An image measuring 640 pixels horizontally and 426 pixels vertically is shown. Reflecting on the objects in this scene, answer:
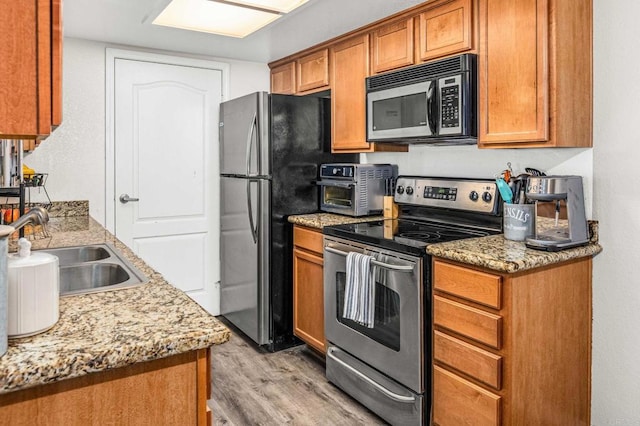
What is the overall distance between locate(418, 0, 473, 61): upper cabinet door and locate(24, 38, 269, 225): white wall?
2347 mm

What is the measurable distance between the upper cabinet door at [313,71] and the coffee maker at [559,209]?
177 centimetres

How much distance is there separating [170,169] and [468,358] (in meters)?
2.79

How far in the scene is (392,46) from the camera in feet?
8.89

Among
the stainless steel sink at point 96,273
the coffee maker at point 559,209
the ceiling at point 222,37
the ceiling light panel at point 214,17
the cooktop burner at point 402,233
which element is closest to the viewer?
the stainless steel sink at point 96,273

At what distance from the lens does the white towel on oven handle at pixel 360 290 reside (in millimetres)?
2318

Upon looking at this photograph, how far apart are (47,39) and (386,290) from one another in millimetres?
1793

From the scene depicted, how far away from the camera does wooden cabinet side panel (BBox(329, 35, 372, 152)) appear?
2.97 metres

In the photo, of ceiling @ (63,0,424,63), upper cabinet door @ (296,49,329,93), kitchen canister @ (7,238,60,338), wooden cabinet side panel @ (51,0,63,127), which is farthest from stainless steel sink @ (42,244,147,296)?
upper cabinet door @ (296,49,329,93)

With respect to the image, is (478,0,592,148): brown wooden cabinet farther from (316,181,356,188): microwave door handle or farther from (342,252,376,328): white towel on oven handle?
(316,181,356,188): microwave door handle

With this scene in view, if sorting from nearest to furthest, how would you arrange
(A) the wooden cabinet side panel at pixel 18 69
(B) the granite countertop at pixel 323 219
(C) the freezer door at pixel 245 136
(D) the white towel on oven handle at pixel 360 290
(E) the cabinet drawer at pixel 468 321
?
(A) the wooden cabinet side panel at pixel 18 69 → (E) the cabinet drawer at pixel 468 321 → (D) the white towel on oven handle at pixel 360 290 → (B) the granite countertop at pixel 323 219 → (C) the freezer door at pixel 245 136

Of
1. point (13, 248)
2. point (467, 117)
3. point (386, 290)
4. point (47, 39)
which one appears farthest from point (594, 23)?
point (13, 248)

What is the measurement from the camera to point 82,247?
2.13m

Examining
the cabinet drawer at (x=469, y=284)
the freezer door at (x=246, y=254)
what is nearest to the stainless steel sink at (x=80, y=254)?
the freezer door at (x=246, y=254)

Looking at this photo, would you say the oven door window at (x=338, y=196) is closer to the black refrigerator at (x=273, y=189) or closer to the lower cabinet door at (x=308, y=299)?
the black refrigerator at (x=273, y=189)
